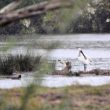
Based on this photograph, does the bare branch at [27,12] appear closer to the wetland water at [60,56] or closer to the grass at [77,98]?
the wetland water at [60,56]

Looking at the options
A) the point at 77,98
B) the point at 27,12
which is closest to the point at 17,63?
the point at 77,98

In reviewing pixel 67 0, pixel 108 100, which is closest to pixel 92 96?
pixel 108 100

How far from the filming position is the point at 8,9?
6.33 meters

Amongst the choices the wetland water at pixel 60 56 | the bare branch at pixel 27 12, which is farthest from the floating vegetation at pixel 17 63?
the bare branch at pixel 27 12

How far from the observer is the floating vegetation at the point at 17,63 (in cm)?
2111

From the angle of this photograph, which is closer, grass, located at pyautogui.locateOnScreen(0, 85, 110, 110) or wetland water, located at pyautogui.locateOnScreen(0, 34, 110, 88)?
wetland water, located at pyautogui.locateOnScreen(0, 34, 110, 88)

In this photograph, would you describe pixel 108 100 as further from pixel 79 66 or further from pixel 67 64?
pixel 79 66

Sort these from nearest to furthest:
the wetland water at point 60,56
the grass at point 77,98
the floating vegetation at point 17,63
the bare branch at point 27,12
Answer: the wetland water at point 60,56
the bare branch at point 27,12
the grass at point 77,98
the floating vegetation at point 17,63

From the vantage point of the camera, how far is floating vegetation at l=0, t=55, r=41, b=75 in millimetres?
21109

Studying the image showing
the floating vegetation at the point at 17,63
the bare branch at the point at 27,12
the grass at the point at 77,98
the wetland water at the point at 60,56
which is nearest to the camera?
the wetland water at the point at 60,56

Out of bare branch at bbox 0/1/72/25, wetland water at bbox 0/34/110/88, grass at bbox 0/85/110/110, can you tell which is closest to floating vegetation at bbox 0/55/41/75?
wetland water at bbox 0/34/110/88

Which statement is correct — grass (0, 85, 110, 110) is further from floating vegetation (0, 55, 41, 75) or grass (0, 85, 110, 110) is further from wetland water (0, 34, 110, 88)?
floating vegetation (0, 55, 41, 75)

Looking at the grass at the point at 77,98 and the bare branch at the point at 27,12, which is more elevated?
the bare branch at the point at 27,12

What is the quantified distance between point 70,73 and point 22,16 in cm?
1449
